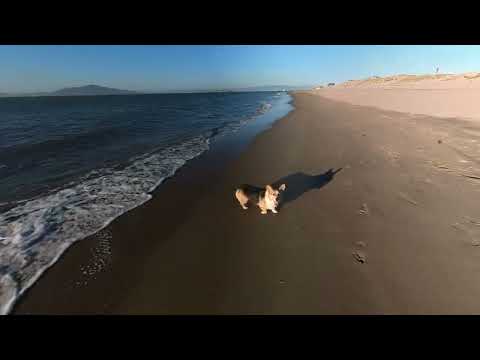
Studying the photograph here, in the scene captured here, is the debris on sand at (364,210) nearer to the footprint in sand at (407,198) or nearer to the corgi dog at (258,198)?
the footprint in sand at (407,198)

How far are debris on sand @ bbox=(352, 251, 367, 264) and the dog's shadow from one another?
187 centimetres

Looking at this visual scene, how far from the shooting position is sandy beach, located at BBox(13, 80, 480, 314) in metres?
2.73

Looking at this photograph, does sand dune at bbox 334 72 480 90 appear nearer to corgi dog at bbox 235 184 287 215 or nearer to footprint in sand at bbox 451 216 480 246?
footprint in sand at bbox 451 216 480 246

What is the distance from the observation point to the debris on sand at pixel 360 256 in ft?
10.7

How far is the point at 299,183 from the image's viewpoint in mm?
5941

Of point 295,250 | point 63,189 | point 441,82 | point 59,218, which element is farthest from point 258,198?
point 441,82

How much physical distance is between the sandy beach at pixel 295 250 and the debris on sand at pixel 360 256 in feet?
0.08

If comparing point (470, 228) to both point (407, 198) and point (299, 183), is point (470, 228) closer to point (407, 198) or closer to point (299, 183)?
point (407, 198)

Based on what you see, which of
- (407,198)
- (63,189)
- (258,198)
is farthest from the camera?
(63,189)

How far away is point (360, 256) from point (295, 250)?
1073mm

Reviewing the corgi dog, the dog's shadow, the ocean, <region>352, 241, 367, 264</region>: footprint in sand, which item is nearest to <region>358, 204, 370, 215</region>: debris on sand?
<region>352, 241, 367, 264</region>: footprint in sand

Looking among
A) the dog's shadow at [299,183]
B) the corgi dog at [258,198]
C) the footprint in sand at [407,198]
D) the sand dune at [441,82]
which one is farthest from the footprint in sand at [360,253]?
the sand dune at [441,82]
